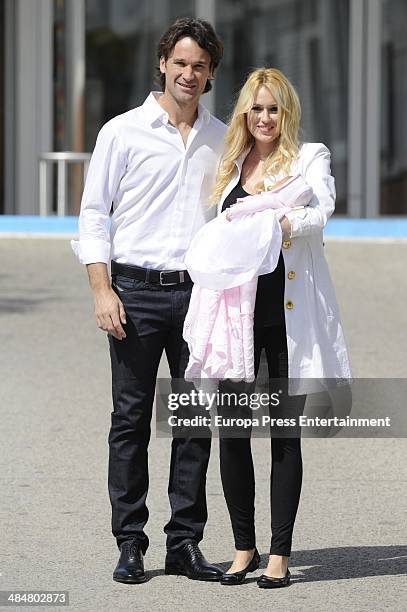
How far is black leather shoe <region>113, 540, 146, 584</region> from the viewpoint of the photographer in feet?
14.9

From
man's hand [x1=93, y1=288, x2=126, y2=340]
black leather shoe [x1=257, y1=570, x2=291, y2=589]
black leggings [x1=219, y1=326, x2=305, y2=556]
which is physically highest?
man's hand [x1=93, y1=288, x2=126, y2=340]

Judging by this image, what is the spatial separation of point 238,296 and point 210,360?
0.23 meters

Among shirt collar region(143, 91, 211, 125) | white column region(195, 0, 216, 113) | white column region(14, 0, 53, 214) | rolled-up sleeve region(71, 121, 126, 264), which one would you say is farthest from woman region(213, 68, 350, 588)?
white column region(14, 0, 53, 214)

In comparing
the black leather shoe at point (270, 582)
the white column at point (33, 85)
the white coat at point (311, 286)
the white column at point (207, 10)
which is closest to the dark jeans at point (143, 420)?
the black leather shoe at point (270, 582)

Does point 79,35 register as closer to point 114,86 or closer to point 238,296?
point 114,86

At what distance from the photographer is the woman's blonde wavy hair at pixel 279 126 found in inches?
172

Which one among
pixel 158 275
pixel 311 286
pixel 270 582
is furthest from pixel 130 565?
pixel 311 286

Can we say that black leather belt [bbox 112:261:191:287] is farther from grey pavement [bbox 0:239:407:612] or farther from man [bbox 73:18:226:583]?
grey pavement [bbox 0:239:407:612]

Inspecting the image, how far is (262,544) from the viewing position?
199 inches

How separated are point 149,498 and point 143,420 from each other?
1.14 metres

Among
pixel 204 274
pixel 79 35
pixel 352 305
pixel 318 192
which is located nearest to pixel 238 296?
pixel 204 274

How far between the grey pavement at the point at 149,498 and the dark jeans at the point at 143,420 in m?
0.22

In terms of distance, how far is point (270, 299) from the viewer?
4.40m

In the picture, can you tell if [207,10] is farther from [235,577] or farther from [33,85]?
[235,577]
